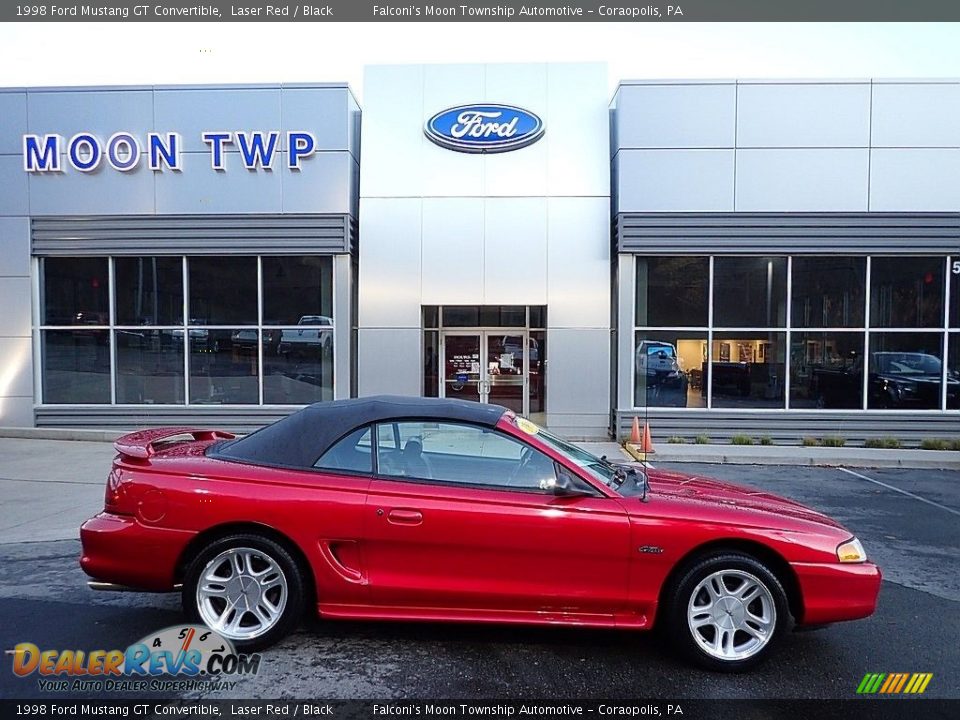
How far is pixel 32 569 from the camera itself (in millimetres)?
5363

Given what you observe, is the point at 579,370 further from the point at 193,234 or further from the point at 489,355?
the point at 193,234

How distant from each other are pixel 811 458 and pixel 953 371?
14.9 feet

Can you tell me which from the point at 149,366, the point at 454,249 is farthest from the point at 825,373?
the point at 149,366

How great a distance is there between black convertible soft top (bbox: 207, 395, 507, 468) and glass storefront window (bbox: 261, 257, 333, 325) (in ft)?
30.1

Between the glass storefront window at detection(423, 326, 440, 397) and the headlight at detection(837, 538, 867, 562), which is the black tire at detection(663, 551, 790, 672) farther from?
the glass storefront window at detection(423, 326, 440, 397)

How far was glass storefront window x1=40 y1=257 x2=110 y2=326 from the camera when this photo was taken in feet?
44.3

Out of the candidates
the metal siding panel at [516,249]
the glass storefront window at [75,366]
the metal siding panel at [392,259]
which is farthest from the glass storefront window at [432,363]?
the glass storefront window at [75,366]

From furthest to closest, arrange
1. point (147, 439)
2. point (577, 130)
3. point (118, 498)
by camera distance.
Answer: point (577, 130)
point (147, 439)
point (118, 498)

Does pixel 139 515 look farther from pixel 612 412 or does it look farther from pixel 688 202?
pixel 688 202

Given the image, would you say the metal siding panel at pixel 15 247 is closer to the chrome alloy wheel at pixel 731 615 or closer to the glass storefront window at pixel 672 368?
the glass storefront window at pixel 672 368

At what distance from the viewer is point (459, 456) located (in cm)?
418

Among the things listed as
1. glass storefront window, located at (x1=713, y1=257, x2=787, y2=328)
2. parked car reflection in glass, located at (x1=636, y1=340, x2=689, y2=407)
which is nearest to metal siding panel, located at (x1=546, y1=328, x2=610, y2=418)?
parked car reflection in glass, located at (x1=636, y1=340, x2=689, y2=407)

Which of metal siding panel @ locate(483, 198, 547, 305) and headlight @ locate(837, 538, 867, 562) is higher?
metal siding panel @ locate(483, 198, 547, 305)

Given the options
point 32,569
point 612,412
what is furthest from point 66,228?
point 612,412
